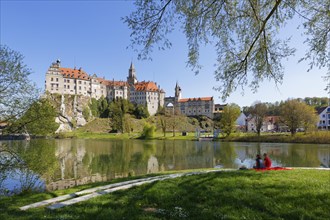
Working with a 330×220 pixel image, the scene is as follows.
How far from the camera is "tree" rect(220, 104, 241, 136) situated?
61.8 metres

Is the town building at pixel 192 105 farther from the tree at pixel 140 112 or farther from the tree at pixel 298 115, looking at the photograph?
the tree at pixel 298 115

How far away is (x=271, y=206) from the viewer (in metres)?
6.55

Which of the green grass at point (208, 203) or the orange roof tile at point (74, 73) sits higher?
the orange roof tile at point (74, 73)

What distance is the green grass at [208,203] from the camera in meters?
6.03

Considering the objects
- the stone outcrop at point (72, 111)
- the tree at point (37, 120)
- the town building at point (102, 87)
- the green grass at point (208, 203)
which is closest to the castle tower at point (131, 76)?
the town building at point (102, 87)

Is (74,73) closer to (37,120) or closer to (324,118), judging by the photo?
(324,118)

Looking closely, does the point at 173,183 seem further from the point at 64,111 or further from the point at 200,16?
the point at 64,111

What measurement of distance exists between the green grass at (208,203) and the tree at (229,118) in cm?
5386

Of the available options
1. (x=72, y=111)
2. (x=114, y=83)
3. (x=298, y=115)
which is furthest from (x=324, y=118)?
(x=72, y=111)

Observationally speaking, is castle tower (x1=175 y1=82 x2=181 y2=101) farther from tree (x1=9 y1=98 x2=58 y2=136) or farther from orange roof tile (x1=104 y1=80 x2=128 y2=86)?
tree (x1=9 y1=98 x2=58 y2=136)

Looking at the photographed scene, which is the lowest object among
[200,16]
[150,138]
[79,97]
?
[150,138]

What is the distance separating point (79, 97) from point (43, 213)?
375 feet

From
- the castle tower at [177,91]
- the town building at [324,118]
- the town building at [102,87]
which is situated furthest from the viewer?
the castle tower at [177,91]

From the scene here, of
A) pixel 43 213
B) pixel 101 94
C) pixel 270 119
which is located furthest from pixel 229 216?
pixel 101 94
